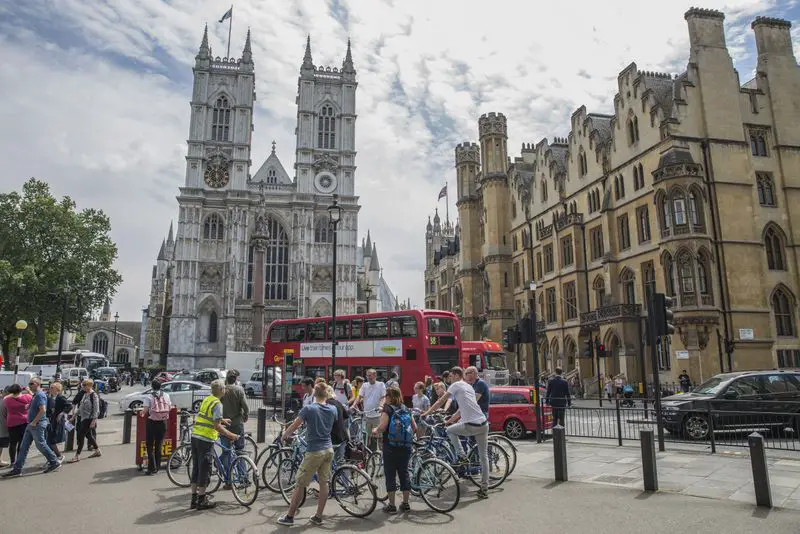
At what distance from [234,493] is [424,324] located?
12338 mm

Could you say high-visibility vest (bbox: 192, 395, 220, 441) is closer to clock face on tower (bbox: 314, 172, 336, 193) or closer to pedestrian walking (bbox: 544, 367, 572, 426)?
pedestrian walking (bbox: 544, 367, 572, 426)

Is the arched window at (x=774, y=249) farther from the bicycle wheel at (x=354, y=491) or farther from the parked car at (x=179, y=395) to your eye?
the parked car at (x=179, y=395)

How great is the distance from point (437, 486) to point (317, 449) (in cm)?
207

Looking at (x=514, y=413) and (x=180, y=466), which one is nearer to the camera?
(x=180, y=466)

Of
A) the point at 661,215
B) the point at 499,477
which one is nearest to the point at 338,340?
the point at 499,477

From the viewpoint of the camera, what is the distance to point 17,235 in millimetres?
42062

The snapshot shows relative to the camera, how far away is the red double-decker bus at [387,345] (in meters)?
20.1

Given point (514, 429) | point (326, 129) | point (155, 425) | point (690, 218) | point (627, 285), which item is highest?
point (326, 129)

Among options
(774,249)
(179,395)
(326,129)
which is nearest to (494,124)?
(774,249)

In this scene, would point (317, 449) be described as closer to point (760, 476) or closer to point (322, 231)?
point (760, 476)

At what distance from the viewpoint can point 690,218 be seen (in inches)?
982

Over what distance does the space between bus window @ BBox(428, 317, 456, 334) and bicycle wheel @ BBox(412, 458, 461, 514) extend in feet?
39.6

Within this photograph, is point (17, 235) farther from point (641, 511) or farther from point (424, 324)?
point (641, 511)

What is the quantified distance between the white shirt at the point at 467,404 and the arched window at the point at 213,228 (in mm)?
62330
